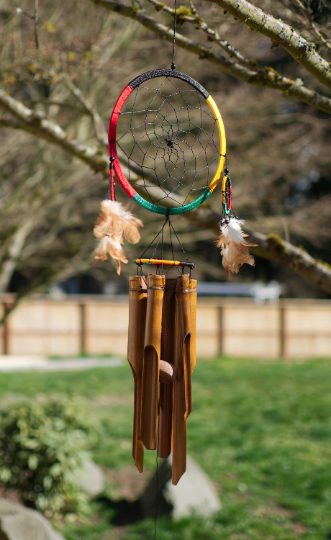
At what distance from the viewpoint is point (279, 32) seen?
2.17 meters

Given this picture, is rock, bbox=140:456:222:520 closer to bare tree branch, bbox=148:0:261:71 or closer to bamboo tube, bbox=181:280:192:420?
bamboo tube, bbox=181:280:192:420

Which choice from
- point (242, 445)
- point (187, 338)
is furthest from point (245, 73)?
point (242, 445)

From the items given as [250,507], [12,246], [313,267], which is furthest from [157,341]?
[12,246]

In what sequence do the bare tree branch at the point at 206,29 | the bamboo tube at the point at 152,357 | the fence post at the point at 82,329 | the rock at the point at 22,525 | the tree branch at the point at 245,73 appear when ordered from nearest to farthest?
1. the bamboo tube at the point at 152,357
2. the bare tree branch at the point at 206,29
3. the tree branch at the point at 245,73
4. the rock at the point at 22,525
5. the fence post at the point at 82,329

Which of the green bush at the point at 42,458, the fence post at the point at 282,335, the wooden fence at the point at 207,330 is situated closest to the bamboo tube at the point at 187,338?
the green bush at the point at 42,458

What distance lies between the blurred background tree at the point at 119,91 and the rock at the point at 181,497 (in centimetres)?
275

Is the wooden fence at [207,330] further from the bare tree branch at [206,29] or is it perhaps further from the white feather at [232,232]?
the white feather at [232,232]

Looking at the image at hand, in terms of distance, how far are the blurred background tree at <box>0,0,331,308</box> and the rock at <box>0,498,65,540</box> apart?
2383 millimetres

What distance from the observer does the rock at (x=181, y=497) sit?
5.06 m

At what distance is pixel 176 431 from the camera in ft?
6.46

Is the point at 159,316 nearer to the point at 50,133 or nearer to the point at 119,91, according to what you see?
the point at 50,133

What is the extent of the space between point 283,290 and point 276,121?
16.5 meters

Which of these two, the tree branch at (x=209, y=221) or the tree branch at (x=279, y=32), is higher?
the tree branch at (x=279, y=32)

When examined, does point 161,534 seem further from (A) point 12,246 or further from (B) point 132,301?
(A) point 12,246
